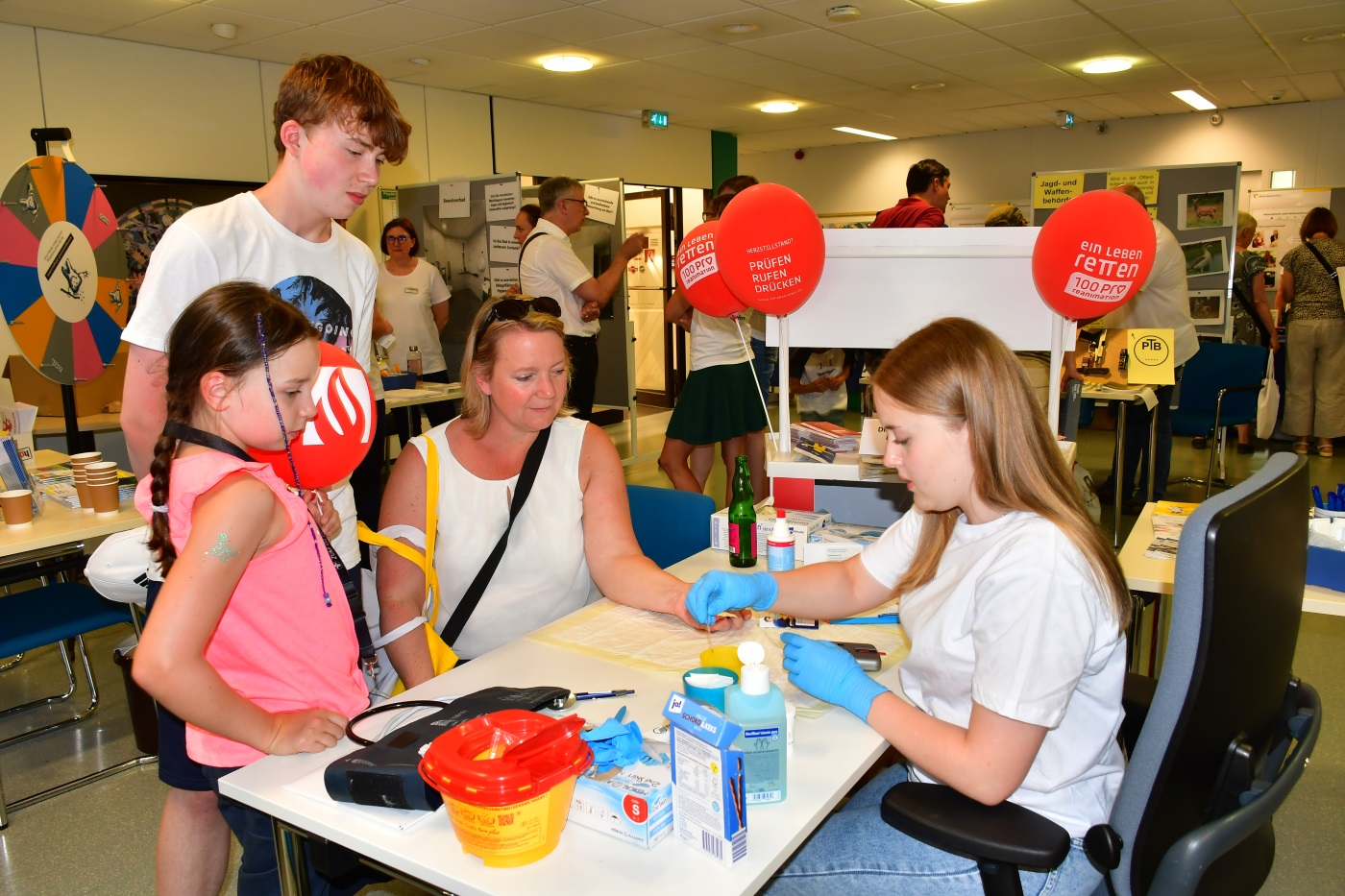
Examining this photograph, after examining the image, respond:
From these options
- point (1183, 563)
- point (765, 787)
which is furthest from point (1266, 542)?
point (765, 787)

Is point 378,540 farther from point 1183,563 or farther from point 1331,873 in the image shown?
point 1331,873

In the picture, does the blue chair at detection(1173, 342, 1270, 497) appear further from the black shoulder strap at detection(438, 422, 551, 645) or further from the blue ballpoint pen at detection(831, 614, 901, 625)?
the black shoulder strap at detection(438, 422, 551, 645)

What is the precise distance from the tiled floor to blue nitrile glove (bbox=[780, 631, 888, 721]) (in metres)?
1.38

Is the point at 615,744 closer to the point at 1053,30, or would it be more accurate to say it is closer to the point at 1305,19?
the point at 1053,30

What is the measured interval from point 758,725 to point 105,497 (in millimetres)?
2429

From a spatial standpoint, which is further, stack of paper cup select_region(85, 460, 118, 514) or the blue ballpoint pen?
stack of paper cup select_region(85, 460, 118, 514)

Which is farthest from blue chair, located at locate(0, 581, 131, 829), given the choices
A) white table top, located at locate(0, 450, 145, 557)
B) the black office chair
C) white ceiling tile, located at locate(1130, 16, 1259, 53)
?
white ceiling tile, located at locate(1130, 16, 1259, 53)

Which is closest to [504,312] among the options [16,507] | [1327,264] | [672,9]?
[16,507]

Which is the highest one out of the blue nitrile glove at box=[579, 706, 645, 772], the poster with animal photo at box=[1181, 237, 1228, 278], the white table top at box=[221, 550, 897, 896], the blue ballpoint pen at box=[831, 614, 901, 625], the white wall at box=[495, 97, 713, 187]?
the white wall at box=[495, 97, 713, 187]

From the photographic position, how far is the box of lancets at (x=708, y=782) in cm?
99

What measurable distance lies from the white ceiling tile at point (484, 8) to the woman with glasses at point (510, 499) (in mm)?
3761

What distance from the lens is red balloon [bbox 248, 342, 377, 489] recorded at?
4.92 ft

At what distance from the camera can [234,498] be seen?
1232mm

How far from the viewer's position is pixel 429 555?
1864 mm
